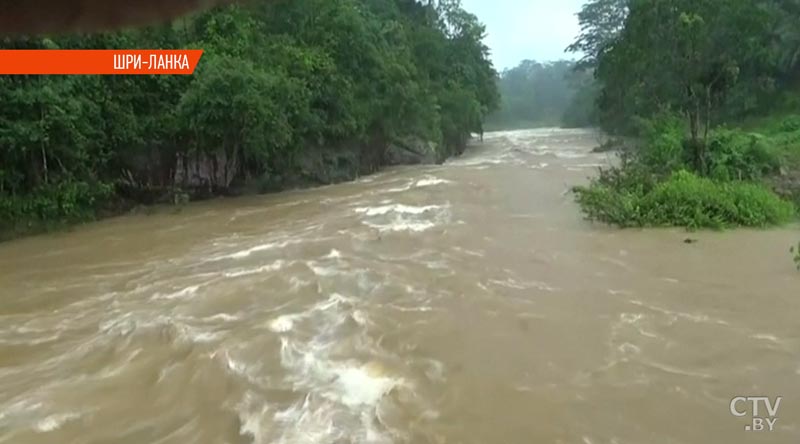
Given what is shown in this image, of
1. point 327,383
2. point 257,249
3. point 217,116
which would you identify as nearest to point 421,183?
point 217,116

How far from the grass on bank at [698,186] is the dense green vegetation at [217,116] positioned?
672 cm

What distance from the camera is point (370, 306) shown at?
7.04m

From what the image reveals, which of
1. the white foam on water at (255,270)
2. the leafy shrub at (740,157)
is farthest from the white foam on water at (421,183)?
the white foam on water at (255,270)

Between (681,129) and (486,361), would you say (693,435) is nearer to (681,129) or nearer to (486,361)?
(486,361)

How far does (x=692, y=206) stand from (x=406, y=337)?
6.23 metres

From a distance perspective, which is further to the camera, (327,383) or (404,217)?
(404,217)

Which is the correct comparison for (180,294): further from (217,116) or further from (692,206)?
(217,116)

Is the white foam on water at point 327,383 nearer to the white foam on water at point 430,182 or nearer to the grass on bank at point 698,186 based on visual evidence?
the grass on bank at point 698,186

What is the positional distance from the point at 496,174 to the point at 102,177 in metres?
10.9

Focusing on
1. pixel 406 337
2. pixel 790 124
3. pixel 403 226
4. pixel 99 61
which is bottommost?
pixel 406 337

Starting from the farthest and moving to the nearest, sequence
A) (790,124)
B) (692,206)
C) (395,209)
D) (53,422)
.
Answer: (790,124) < (395,209) < (692,206) < (53,422)

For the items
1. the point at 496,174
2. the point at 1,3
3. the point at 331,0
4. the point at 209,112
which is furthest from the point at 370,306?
the point at 331,0

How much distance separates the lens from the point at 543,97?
79.1 m

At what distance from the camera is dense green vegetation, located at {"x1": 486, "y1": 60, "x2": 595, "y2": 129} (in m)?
56.7
